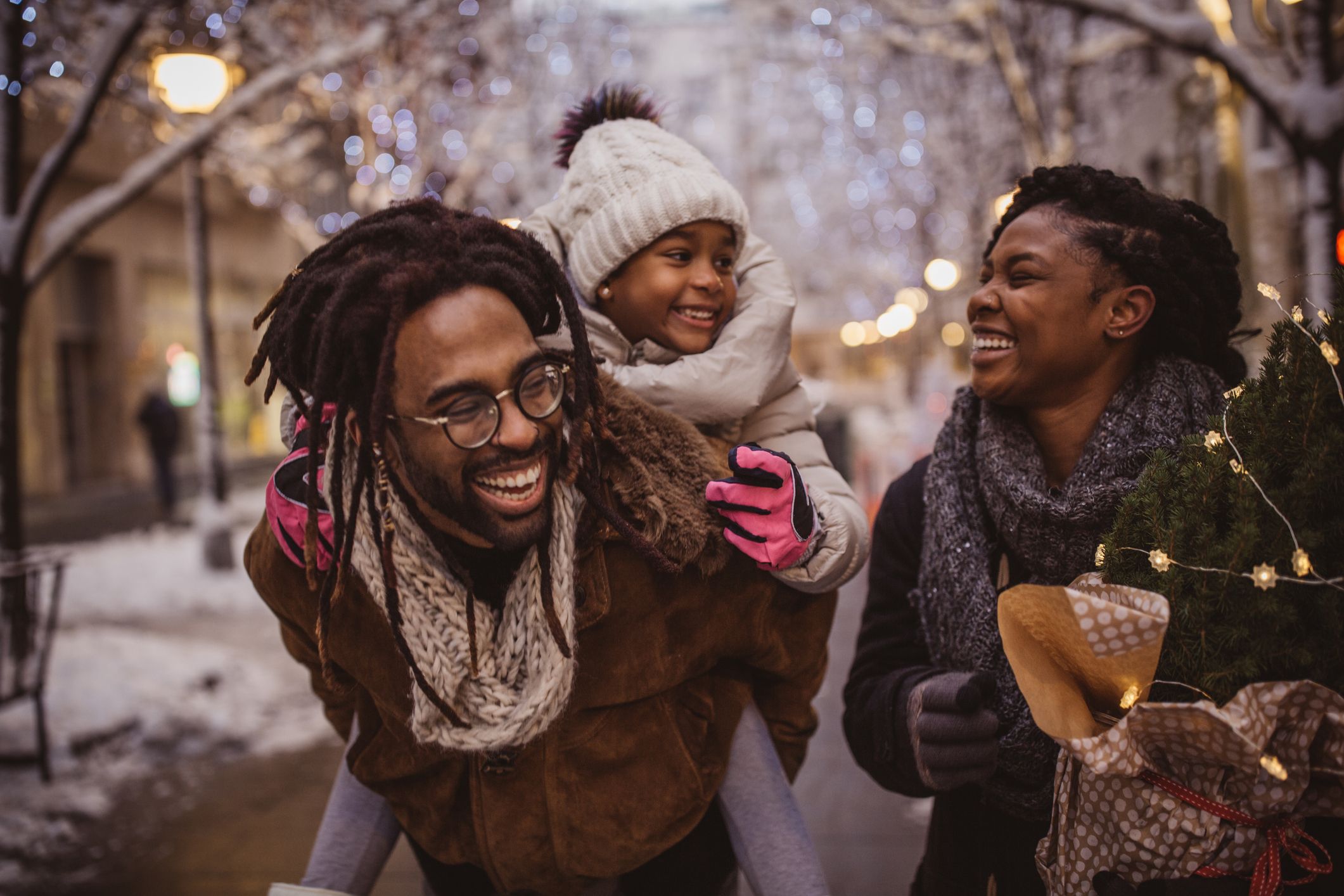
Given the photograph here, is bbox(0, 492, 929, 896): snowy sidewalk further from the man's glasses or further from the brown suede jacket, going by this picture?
the man's glasses

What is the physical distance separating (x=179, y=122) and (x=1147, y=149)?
15.4 m

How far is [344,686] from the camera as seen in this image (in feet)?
6.16

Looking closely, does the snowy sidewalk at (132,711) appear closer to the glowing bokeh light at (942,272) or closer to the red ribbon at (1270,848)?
the red ribbon at (1270,848)

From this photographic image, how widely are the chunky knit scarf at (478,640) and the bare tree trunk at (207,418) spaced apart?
8989 millimetres

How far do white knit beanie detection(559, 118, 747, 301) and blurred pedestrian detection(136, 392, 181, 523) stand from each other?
45.4ft

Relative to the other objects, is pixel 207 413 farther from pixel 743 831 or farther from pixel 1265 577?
pixel 1265 577

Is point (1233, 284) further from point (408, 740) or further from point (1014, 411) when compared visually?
point (408, 740)

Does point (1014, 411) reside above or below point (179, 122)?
below

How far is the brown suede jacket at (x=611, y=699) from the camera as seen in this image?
1770mm

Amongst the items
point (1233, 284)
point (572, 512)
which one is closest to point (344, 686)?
point (572, 512)

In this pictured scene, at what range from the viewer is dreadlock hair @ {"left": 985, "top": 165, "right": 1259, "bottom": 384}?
195cm

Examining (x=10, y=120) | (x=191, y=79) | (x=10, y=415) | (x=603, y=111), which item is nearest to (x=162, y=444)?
(x=191, y=79)

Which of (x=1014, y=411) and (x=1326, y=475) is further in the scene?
(x=1014, y=411)

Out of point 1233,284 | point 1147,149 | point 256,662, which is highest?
point 1147,149
